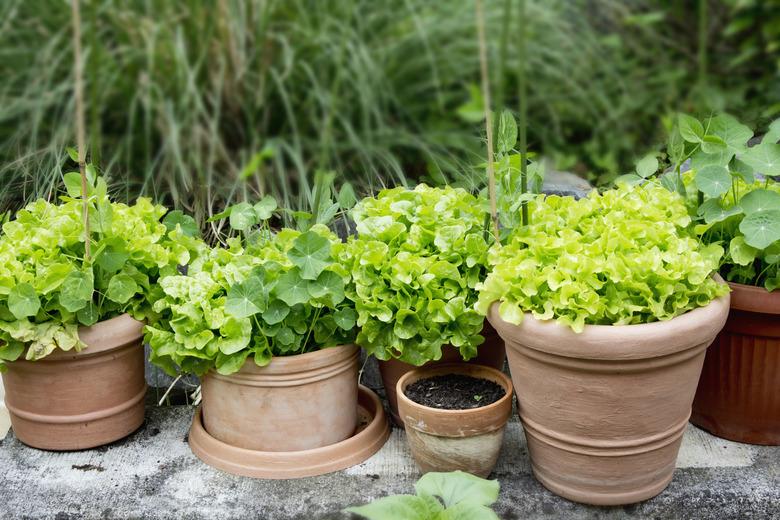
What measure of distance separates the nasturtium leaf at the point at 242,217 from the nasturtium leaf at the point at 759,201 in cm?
111

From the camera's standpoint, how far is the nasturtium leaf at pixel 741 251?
1808mm

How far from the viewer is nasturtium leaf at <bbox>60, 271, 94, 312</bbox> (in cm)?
183

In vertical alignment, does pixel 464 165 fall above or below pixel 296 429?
above

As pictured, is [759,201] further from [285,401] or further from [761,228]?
[285,401]

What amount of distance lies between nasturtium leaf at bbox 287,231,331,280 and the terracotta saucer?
1.39ft

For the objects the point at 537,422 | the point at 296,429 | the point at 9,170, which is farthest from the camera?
the point at 9,170

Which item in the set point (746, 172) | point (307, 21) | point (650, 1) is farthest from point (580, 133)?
point (746, 172)

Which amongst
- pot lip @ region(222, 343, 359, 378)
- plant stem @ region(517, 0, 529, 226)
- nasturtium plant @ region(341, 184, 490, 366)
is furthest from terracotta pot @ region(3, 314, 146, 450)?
plant stem @ region(517, 0, 529, 226)

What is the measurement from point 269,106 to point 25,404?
1.64 meters

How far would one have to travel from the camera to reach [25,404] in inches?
79.0

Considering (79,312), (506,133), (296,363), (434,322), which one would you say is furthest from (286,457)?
(506,133)

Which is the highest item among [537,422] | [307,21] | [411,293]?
[307,21]

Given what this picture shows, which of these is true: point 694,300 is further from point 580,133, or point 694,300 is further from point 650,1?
point 650,1

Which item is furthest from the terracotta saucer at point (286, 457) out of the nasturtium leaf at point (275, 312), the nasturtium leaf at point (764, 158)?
the nasturtium leaf at point (764, 158)
